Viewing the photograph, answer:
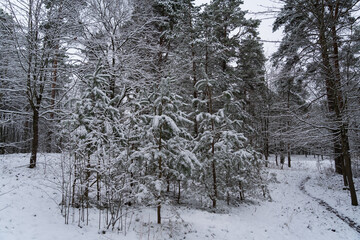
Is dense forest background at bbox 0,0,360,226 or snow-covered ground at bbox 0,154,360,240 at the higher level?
dense forest background at bbox 0,0,360,226

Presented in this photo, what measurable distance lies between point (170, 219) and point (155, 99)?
3.86m

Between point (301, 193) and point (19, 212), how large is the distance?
13082 mm

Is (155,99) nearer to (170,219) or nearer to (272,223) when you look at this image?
(170,219)

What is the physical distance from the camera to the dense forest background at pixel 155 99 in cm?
569

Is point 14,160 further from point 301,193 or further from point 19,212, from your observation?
point 301,193

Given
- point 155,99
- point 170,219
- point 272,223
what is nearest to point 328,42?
point 155,99

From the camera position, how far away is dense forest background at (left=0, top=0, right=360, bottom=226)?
5691 mm

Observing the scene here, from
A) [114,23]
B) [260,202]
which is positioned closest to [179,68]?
[114,23]

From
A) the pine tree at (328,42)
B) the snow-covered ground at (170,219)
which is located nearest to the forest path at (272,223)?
the snow-covered ground at (170,219)

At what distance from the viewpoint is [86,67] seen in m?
9.37

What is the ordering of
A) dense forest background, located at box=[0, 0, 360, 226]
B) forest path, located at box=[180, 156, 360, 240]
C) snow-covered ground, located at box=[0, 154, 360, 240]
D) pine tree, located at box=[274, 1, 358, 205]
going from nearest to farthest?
snow-covered ground, located at box=[0, 154, 360, 240] < pine tree, located at box=[274, 1, 358, 205] < dense forest background, located at box=[0, 0, 360, 226] < forest path, located at box=[180, 156, 360, 240]

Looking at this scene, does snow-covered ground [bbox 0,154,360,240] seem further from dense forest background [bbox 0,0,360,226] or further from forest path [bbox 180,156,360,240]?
dense forest background [bbox 0,0,360,226]

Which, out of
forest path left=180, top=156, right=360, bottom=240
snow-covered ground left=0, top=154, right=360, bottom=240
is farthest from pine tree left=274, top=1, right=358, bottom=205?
Result: snow-covered ground left=0, top=154, right=360, bottom=240

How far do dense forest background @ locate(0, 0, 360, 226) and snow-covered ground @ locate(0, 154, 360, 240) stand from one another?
0.54 metres
